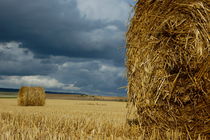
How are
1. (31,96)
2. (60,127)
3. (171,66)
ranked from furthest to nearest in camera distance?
(31,96) → (60,127) → (171,66)

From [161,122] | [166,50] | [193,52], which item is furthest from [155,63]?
[161,122]

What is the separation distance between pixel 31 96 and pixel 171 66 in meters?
11.8

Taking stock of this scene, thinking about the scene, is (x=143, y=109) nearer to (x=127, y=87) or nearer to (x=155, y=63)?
(x=127, y=87)

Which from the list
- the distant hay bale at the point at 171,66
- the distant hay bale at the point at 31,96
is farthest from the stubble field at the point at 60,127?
the distant hay bale at the point at 31,96

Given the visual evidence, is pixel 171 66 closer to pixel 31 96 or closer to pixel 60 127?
pixel 60 127

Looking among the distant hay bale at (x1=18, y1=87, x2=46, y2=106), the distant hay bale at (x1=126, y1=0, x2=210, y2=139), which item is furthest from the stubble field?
the distant hay bale at (x1=18, y1=87, x2=46, y2=106)

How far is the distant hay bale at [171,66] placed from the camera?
11.6ft

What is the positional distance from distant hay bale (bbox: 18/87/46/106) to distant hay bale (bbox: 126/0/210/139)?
10.8 meters

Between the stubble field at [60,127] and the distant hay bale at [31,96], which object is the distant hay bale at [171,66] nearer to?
the stubble field at [60,127]

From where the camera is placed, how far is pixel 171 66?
3793mm

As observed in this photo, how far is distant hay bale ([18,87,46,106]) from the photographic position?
1420 cm

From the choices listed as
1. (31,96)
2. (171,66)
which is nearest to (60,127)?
(171,66)

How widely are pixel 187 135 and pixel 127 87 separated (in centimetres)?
118

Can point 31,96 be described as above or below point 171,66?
below
